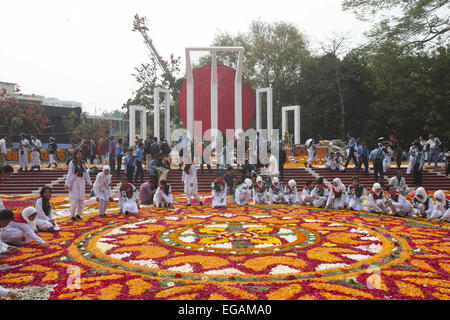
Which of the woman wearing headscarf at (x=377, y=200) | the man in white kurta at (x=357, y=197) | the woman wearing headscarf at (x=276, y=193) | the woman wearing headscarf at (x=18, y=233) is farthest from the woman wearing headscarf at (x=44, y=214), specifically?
the woman wearing headscarf at (x=377, y=200)

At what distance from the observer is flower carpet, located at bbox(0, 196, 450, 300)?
351 cm

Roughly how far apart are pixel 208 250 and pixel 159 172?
4.98m

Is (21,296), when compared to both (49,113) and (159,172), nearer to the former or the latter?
(159,172)

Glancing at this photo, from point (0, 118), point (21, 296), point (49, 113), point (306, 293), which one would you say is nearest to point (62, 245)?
point (21, 296)

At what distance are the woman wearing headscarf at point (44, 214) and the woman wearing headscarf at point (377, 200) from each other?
6.46 metres

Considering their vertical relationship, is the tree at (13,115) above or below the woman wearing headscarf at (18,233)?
above

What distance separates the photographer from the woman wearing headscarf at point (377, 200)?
25.5 ft

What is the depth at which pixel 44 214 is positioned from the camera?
6.21 m

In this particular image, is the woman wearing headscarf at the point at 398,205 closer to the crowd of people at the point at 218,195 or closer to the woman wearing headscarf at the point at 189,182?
the crowd of people at the point at 218,195

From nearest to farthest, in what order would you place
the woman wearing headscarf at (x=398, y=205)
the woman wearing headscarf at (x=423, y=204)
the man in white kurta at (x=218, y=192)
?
1. the woman wearing headscarf at (x=423, y=204)
2. the woman wearing headscarf at (x=398, y=205)
3. the man in white kurta at (x=218, y=192)

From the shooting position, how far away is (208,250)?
4988 millimetres

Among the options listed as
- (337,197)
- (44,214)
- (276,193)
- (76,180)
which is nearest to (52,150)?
(76,180)

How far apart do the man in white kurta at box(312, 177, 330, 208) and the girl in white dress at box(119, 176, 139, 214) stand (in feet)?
14.1

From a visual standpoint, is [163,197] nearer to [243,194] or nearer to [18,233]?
[243,194]
